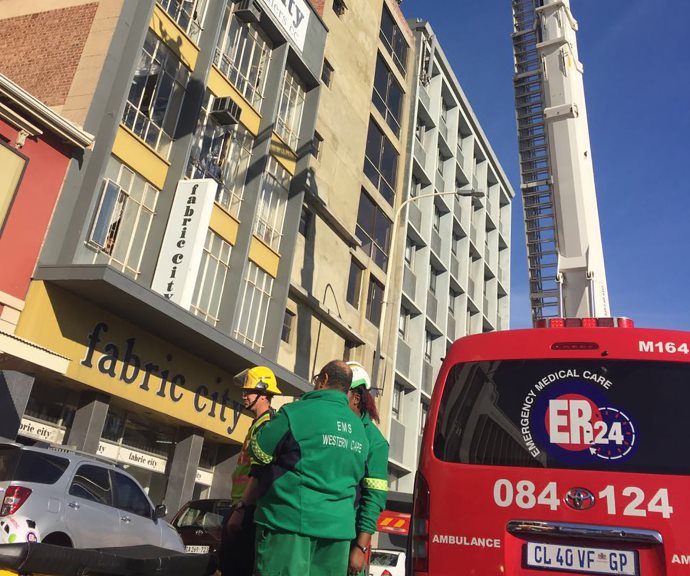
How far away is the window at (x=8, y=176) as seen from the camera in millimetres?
12984

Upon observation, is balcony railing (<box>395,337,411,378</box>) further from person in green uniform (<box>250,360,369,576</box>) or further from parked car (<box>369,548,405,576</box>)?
person in green uniform (<box>250,360,369,576</box>)

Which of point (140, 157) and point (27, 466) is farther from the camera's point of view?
point (140, 157)

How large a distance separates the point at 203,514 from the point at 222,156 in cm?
1112

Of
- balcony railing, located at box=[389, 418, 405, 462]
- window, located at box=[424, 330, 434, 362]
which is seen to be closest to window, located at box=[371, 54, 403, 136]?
window, located at box=[424, 330, 434, 362]

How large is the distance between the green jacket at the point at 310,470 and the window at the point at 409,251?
2935cm

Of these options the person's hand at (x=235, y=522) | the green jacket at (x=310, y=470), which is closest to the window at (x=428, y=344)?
the person's hand at (x=235, y=522)

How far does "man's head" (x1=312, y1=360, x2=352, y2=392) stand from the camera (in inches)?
140

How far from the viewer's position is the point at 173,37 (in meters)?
17.0

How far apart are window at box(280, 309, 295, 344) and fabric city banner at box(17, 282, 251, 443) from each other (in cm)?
341

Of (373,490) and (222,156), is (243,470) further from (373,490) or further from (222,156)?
(222,156)

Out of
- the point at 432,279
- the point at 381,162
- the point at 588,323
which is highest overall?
the point at 381,162

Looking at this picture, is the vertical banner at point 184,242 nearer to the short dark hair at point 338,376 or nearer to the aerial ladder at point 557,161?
the aerial ladder at point 557,161

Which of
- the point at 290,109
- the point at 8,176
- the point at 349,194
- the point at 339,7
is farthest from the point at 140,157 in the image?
the point at 339,7

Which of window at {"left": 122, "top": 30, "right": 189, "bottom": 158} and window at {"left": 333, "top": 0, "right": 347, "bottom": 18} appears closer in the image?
window at {"left": 122, "top": 30, "right": 189, "bottom": 158}
